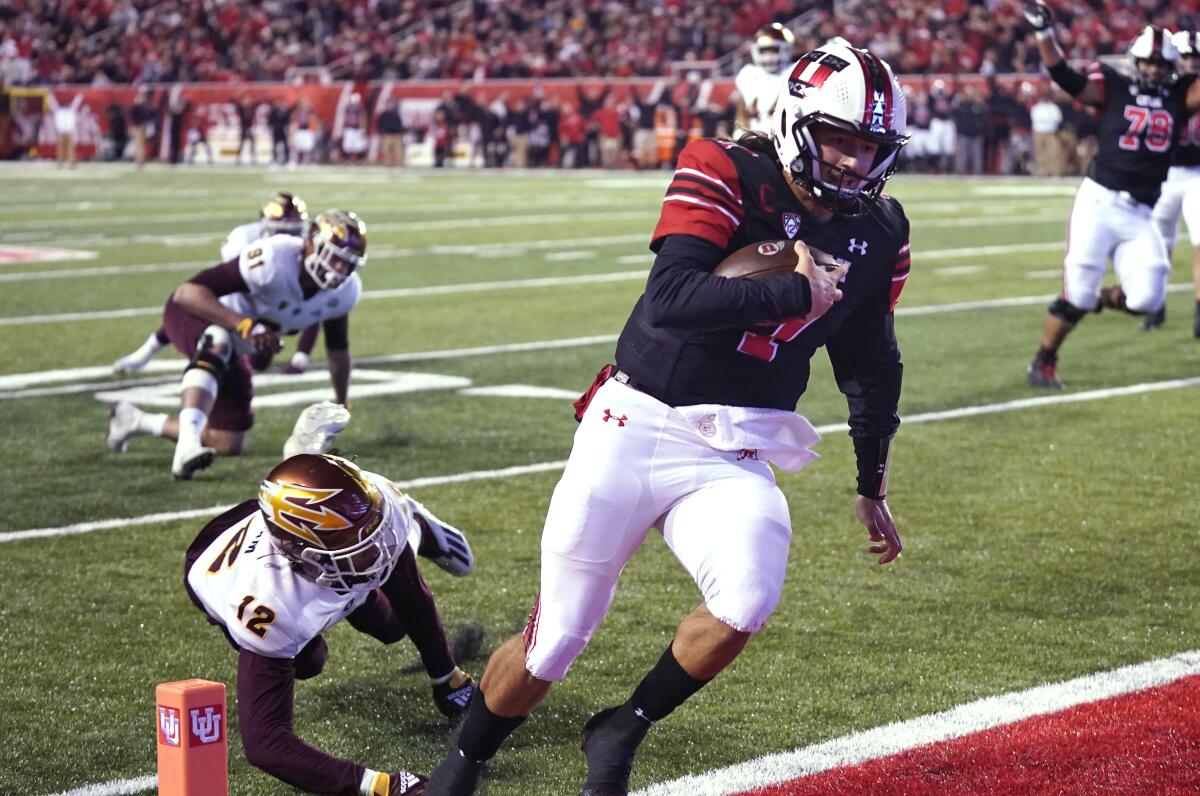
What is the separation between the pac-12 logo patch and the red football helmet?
3.36ft

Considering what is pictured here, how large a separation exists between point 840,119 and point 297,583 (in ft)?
4.95

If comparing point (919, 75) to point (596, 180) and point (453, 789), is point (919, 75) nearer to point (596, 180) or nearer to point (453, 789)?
point (596, 180)

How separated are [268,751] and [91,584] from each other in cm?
192

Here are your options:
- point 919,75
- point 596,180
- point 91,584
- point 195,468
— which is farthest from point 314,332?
point 919,75

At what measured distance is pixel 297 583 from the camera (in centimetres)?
371

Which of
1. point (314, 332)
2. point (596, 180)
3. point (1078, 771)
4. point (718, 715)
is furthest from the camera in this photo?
point (596, 180)

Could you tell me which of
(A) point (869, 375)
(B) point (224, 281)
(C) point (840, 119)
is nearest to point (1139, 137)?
→ (B) point (224, 281)

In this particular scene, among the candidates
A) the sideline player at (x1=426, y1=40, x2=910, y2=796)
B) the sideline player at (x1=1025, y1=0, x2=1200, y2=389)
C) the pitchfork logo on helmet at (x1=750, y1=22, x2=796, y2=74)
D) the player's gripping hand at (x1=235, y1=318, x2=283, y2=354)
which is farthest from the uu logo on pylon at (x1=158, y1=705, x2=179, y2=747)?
the pitchfork logo on helmet at (x1=750, y1=22, x2=796, y2=74)

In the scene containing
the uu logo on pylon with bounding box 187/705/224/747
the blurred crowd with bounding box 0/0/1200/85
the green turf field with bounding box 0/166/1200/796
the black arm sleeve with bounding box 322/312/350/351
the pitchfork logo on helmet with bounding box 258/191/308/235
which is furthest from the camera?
the blurred crowd with bounding box 0/0/1200/85

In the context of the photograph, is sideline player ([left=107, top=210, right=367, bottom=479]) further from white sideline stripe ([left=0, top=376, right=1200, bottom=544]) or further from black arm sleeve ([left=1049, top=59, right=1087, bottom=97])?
black arm sleeve ([left=1049, top=59, right=1087, bottom=97])

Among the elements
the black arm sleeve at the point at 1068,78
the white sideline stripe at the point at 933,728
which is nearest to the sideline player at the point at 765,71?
the black arm sleeve at the point at 1068,78

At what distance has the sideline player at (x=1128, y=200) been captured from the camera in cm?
860

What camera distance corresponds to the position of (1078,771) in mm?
3641

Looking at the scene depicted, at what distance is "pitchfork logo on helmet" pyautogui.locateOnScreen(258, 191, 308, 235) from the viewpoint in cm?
754
